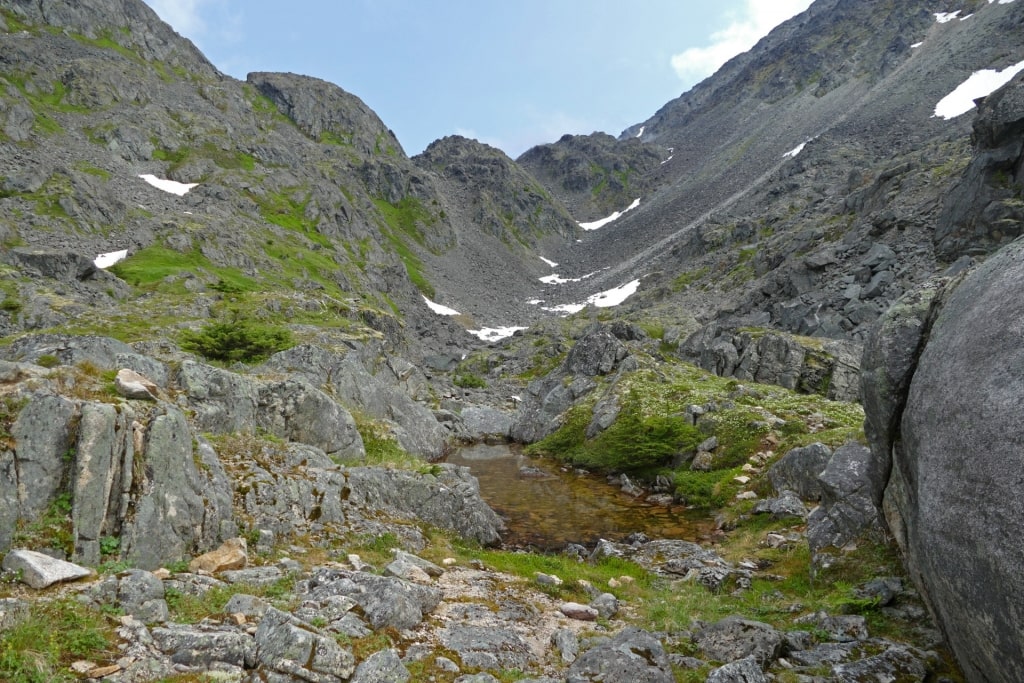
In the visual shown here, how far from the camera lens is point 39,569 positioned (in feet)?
25.1

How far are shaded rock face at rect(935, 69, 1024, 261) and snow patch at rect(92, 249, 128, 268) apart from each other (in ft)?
340

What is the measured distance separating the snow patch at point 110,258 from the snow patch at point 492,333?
234ft

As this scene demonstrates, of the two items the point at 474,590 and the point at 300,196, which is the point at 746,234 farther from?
the point at 474,590

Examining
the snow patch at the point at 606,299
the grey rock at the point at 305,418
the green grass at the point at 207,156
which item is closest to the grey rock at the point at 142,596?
the grey rock at the point at 305,418

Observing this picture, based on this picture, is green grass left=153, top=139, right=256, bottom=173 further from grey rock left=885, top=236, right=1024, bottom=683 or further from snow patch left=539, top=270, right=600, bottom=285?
grey rock left=885, top=236, right=1024, bottom=683

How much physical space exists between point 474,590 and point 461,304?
136m

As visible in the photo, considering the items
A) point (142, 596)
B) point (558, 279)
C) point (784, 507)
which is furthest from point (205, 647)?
point (558, 279)

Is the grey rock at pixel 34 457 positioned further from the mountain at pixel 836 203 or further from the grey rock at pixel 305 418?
the mountain at pixel 836 203

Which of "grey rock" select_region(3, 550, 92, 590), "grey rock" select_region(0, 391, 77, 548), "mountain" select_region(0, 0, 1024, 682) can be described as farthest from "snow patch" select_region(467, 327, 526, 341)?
"grey rock" select_region(3, 550, 92, 590)

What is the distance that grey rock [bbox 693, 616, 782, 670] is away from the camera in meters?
8.78

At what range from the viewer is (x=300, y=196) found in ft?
456

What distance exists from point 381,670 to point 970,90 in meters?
162

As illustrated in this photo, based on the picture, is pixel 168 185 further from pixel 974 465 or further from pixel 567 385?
pixel 974 465

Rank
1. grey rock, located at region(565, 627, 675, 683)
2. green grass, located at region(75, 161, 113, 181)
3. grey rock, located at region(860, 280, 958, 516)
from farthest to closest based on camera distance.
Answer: green grass, located at region(75, 161, 113, 181), grey rock, located at region(860, 280, 958, 516), grey rock, located at region(565, 627, 675, 683)
